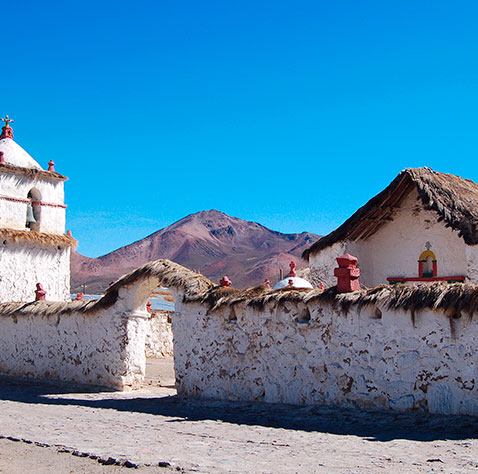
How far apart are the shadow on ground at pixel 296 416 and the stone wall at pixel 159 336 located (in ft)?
28.1

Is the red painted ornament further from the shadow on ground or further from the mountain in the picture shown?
the mountain

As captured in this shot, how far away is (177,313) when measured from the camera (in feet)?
36.0

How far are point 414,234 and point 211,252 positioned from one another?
70.6 metres

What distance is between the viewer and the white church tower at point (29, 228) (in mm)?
18656

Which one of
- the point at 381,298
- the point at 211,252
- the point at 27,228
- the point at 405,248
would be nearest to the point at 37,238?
the point at 27,228

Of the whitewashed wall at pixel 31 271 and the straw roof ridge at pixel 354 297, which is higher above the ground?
the whitewashed wall at pixel 31 271

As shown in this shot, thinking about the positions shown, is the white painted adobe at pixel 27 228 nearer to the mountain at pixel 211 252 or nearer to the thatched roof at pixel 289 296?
the thatched roof at pixel 289 296

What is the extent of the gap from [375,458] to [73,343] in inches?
352

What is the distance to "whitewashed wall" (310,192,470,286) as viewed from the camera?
44.4 feet

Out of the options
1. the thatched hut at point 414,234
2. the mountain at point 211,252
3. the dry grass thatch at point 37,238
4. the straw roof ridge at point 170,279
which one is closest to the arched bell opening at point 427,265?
the thatched hut at point 414,234

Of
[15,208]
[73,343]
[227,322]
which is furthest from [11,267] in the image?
[227,322]

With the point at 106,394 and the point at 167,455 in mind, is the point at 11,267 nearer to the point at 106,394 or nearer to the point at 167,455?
the point at 106,394

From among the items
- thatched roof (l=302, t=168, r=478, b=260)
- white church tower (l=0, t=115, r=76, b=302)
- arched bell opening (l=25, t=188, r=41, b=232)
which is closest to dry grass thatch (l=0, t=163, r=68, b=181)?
white church tower (l=0, t=115, r=76, b=302)

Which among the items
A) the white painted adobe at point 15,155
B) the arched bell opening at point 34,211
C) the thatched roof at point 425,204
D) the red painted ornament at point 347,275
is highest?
the white painted adobe at point 15,155
